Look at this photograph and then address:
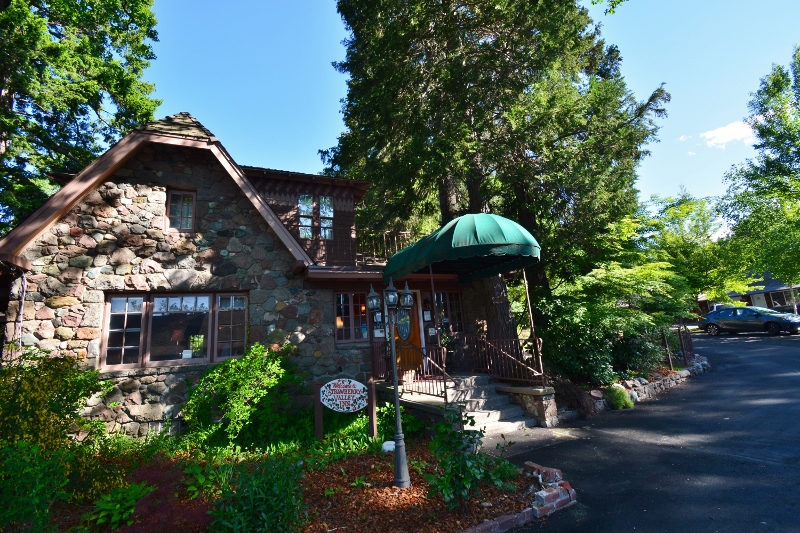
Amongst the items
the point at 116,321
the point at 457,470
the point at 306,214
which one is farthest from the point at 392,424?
the point at 306,214

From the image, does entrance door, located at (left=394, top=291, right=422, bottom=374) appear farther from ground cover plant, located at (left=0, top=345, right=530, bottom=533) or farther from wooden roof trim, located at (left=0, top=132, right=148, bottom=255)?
wooden roof trim, located at (left=0, top=132, right=148, bottom=255)

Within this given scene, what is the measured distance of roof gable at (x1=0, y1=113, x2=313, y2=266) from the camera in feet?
21.9

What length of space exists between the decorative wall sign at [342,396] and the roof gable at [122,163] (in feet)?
9.17

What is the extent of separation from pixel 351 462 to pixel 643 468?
417cm

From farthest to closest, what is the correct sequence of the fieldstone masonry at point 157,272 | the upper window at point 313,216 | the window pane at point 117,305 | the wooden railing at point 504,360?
1. the upper window at point 313,216
2. the wooden railing at point 504,360
3. the window pane at point 117,305
4. the fieldstone masonry at point 157,272

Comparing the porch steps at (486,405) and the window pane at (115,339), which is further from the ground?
the window pane at (115,339)

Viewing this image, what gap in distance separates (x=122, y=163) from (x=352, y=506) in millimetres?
7822

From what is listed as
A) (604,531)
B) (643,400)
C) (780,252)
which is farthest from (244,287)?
(780,252)

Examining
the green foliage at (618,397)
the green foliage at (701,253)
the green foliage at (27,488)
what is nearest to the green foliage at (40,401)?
the green foliage at (27,488)

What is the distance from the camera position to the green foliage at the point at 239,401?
6.94 meters

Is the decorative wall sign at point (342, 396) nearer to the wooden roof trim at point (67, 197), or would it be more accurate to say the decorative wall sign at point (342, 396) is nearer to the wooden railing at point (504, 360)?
the wooden railing at point (504, 360)

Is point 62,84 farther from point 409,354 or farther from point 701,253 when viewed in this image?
point 701,253

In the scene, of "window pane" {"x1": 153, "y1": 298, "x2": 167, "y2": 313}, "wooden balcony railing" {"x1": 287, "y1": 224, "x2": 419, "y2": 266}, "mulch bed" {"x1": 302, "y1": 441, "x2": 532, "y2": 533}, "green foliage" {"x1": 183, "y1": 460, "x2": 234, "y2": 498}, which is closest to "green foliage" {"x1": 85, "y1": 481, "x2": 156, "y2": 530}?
"green foliage" {"x1": 183, "y1": 460, "x2": 234, "y2": 498}

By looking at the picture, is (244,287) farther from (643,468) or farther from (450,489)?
(643,468)
